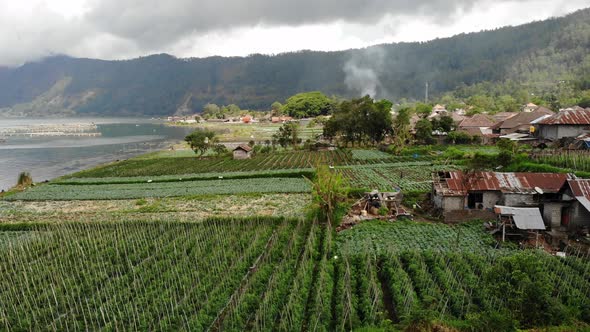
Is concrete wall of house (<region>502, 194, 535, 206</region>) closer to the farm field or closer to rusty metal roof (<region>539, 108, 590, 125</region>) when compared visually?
the farm field

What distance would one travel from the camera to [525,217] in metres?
18.9

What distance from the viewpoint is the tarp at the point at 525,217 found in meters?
18.3

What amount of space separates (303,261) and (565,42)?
181 metres

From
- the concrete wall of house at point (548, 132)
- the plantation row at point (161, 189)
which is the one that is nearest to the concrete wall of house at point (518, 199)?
the plantation row at point (161, 189)

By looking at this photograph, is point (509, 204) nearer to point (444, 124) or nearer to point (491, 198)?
point (491, 198)

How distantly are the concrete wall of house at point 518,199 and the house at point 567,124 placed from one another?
21986mm

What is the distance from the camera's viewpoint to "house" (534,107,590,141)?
3781 centimetres

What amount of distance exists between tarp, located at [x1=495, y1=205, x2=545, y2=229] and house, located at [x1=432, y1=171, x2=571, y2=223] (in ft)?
8.43

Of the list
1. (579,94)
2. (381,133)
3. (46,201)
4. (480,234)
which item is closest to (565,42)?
(579,94)

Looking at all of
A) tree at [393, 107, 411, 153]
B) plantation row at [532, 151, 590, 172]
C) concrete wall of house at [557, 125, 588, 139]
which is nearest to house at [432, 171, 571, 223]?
plantation row at [532, 151, 590, 172]

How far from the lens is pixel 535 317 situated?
11.1m

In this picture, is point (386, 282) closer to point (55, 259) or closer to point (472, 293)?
point (472, 293)

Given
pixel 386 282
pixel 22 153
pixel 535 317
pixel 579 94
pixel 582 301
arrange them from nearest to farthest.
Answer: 1. pixel 535 317
2. pixel 582 301
3. pixel 386 282
4. pixel 22 153
5. pixel 579 94

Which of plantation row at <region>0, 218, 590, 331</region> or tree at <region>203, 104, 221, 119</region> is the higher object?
tree at <region>203, 104, 221, 119</region>
